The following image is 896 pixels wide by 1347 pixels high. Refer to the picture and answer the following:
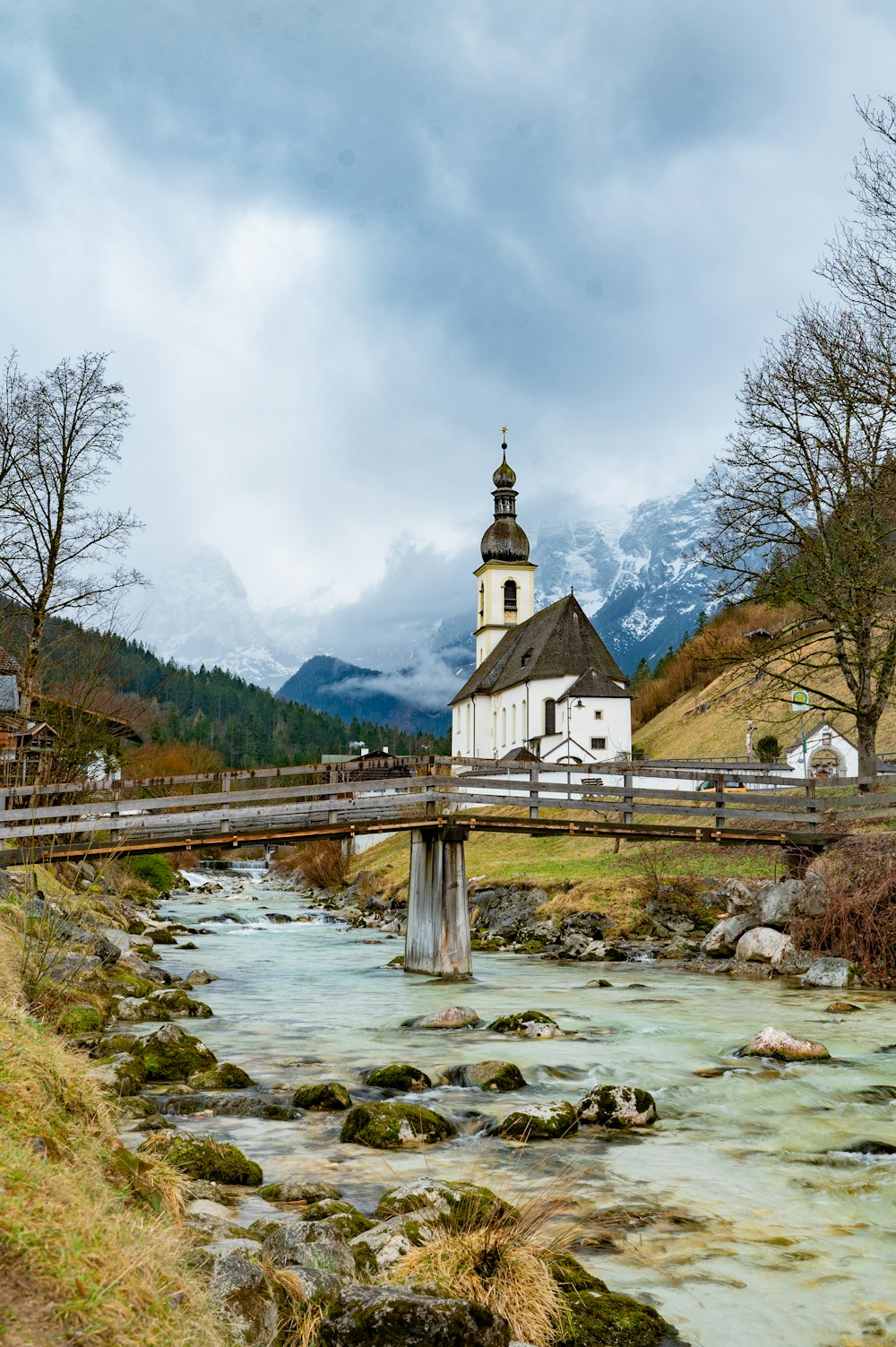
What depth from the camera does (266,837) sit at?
61.1 ft

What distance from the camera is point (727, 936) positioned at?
22359 mm

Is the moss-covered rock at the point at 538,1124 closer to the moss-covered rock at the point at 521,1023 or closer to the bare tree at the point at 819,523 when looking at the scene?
the moss-covered rock at the point at 521,1023

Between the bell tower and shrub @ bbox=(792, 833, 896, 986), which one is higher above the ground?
the bell tower

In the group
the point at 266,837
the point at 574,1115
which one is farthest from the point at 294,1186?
the point at 266,837

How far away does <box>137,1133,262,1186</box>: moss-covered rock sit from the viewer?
7.18m

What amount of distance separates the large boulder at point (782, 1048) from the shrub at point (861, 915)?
660 centimetres

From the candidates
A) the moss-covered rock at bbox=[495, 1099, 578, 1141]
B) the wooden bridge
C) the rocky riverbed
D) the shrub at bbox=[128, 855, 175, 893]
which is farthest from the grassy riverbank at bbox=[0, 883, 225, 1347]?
the shrub at bbox=[128, 855, 175, 893]

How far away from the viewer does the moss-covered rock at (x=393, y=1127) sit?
864cm

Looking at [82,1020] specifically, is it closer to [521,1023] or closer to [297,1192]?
[521,1023]

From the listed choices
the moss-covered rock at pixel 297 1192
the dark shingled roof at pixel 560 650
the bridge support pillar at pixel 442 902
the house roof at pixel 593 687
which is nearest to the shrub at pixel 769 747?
the house roof at pixel 593 687

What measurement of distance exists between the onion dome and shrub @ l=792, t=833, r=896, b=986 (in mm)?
68693

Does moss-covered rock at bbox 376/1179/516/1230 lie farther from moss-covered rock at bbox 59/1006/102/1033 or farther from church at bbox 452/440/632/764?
church at bbox 452/440/632/764

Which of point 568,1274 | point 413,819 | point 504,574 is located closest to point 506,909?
point 413,819

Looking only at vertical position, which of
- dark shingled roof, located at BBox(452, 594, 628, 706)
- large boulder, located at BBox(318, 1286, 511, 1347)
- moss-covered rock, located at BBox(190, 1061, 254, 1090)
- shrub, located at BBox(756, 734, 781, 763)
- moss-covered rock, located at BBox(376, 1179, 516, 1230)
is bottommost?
moss-covered rock, located at BBox(190, 1061, 254, 1090)
